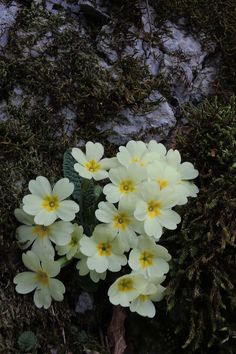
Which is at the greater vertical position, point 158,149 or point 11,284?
point 158,149

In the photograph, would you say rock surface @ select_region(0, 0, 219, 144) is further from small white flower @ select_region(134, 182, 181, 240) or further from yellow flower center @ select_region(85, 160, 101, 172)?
small white flower @ select_region(134, 182, 181, 240)

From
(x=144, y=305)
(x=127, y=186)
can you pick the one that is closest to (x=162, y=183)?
(x=127, y=186)

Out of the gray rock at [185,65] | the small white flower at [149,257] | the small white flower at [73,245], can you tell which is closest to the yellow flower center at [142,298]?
the small white flower at [149,257]

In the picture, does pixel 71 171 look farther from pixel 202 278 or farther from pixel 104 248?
pixel 202 278

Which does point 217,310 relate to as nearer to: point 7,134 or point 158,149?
point 158,149

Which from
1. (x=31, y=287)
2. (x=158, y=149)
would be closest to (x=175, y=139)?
(x=158, y=149)

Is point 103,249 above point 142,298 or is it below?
above

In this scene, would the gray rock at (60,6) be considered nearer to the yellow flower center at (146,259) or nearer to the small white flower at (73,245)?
the small white flower at (73,245)
